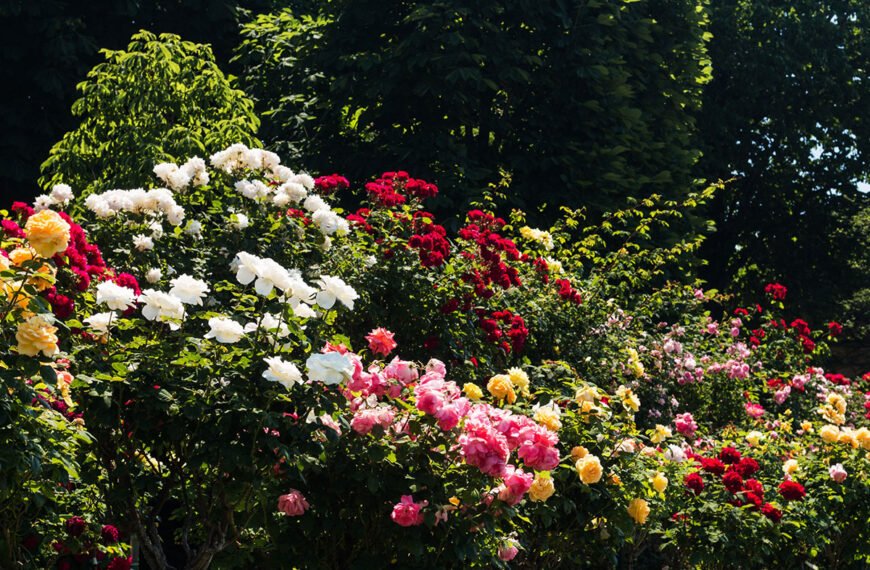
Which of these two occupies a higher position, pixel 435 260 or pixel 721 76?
pixel 721 76

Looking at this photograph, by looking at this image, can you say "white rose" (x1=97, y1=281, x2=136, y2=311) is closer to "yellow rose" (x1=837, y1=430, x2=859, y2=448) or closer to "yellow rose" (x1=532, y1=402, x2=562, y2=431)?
"yellow rose" (x1=532, y1=402, x2=562, y2=431)

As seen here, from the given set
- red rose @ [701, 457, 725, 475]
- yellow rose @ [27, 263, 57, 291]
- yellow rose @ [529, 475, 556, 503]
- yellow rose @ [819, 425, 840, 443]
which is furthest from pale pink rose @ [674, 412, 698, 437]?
yellow rose @ [27, 263, 57, 291]

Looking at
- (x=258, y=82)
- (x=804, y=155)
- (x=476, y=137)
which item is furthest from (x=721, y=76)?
(x=258, y=82)

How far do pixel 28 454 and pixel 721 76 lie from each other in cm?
1843

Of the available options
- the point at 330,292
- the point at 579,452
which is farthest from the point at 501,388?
the point at 330,292

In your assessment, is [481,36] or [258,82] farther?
[258,82]

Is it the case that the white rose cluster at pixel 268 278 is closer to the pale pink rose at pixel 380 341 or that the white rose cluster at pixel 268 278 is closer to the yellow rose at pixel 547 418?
the pale pink rose at pixel 380 341

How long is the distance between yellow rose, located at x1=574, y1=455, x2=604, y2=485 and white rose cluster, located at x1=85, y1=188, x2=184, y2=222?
2.41 metres

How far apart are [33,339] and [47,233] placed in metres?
0.30

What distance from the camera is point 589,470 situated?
3.42 metres

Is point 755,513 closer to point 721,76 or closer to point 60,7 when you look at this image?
point 60,7

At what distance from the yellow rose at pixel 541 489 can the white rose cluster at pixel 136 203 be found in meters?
2.36

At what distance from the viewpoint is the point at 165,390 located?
9.14ft

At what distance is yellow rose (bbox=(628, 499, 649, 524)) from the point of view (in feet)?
12.0
